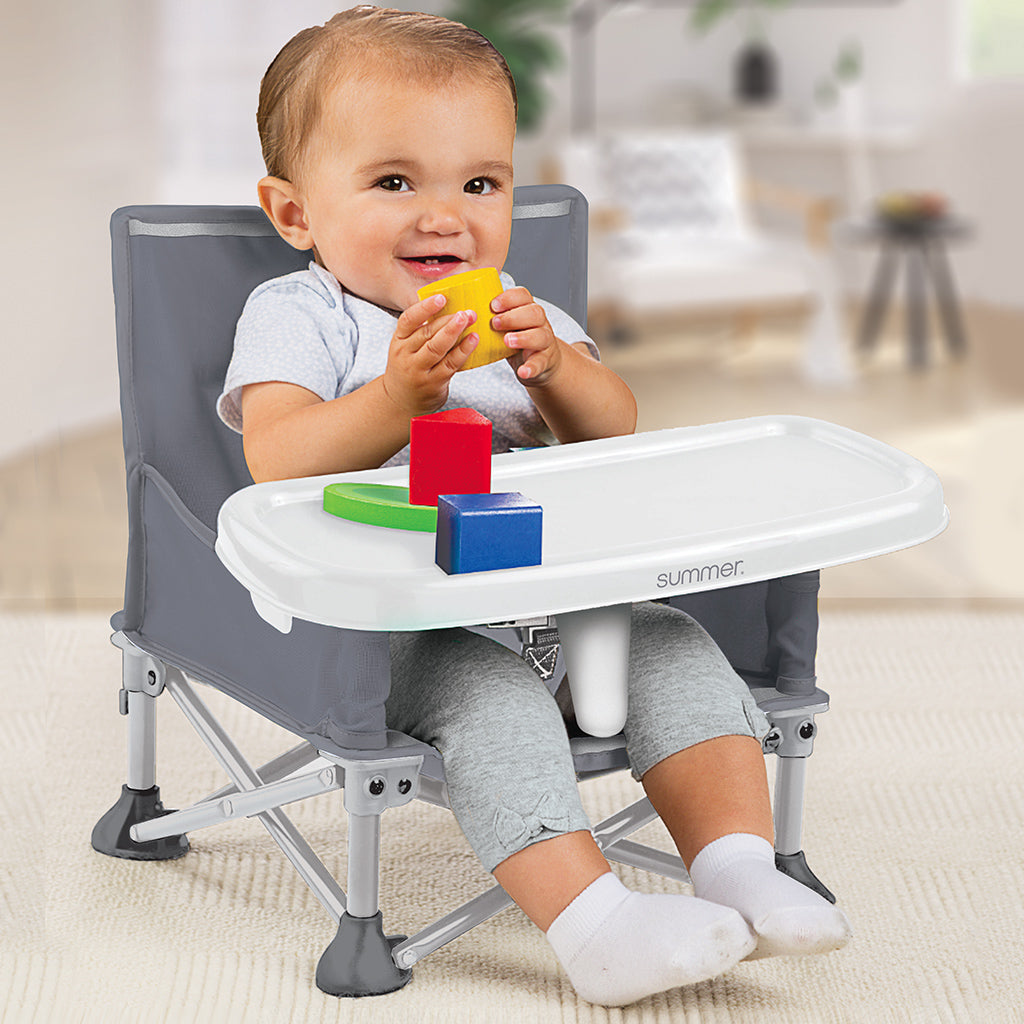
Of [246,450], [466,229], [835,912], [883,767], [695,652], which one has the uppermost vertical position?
[466,229]

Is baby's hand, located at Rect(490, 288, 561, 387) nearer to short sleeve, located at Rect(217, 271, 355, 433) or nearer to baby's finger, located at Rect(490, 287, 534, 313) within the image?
baby's finger, located at Rect(490, 287, 534, 313)

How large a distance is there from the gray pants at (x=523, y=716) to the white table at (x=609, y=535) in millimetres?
44

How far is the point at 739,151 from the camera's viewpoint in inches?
207

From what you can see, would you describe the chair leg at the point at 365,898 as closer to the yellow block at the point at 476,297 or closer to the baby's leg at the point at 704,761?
the baby's leg at the point at 704,761

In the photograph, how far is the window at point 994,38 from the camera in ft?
16.7

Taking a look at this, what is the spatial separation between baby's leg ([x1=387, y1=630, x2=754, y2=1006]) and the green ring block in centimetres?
14

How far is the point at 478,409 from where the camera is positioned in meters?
1.25

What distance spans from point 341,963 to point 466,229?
58cm

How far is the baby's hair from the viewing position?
1142 mm

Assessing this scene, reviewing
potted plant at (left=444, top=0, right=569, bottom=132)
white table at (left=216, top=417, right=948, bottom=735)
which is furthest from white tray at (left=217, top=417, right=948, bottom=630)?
potted plant at (left=444, top=0, right=569, bottom=132)

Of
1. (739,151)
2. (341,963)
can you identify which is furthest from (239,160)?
(341,963)

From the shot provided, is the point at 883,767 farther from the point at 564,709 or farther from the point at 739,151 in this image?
the point at 739,151

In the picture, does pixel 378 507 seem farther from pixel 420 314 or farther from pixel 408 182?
pixel 408 182

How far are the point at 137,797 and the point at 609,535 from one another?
2.06 feet
